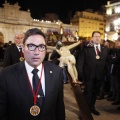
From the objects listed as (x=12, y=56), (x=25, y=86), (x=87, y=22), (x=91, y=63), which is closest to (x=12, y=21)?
(x=87, y=22)

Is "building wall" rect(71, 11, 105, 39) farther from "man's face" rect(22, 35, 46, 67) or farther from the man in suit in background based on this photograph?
"man's face" rect(22, 35, 46, 67)

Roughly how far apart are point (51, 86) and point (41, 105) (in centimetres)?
22

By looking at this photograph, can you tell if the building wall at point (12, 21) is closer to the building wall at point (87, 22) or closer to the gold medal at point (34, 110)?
the building wall at point (87, 22)

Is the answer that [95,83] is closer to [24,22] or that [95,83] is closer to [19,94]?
[19,94]

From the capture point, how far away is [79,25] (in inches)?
2291

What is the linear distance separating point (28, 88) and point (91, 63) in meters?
3.58

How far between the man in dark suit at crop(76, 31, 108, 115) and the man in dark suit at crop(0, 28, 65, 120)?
3.33 meters

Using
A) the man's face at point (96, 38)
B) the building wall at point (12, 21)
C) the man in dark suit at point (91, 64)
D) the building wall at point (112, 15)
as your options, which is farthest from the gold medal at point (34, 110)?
the building wall at point (112, 15)

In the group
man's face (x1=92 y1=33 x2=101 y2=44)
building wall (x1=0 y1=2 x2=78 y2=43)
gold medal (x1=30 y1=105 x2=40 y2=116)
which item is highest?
building wall (x1=0 y1=2 x2=78 y2=43)

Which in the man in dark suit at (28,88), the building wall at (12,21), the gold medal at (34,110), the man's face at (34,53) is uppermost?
the building wall at (12,21)

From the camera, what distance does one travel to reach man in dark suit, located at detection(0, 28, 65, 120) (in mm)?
2041

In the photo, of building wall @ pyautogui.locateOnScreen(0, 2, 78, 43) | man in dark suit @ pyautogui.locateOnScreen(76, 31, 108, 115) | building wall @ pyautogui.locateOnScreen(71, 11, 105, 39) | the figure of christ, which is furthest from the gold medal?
building wall @ pyautogui.locateOnScreen(71, 11, 105, 39)

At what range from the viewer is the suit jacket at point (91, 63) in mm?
5438

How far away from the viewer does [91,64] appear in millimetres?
5445
